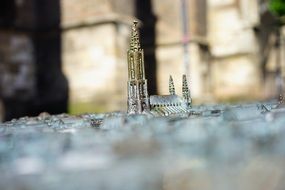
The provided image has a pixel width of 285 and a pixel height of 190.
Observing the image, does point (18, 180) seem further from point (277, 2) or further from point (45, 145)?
point (277, 2)

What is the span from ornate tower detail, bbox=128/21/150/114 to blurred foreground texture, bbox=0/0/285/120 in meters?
6.75

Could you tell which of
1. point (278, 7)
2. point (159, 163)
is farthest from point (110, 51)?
point (159, 163)

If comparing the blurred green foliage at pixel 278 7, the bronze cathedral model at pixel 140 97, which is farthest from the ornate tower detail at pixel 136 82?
the blurred green foliage at pixel 278 7

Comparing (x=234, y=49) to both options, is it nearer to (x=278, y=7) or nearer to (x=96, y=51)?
(x=278, y=7)

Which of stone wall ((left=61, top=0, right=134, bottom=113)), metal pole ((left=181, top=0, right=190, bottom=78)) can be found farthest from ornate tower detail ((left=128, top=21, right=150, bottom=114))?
metal pole ((left=181, top=0, right=190, bottom=78))

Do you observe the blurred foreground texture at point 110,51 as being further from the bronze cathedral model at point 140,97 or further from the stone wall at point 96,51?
the bronze cathedral model at point 140,97

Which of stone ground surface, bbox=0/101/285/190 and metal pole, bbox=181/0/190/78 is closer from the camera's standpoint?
stone ground surface, bbox=0/101/285/190

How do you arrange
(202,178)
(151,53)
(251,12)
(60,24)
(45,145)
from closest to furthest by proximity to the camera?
(202,178) < (45,145) < (60,24) < (151,53) < (251,12)

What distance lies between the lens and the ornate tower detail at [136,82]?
20.2 ft

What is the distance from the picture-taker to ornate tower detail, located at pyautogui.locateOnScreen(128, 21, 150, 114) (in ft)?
20.2

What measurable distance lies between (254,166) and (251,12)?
17658 millimetres

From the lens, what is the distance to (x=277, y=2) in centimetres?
1927

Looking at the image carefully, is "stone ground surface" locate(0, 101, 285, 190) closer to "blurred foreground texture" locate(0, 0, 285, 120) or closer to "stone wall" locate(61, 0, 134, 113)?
"blurred foreground texture" locate(0, 0, 285, 120)

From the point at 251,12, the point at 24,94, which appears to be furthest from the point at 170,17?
the point at 24,94
